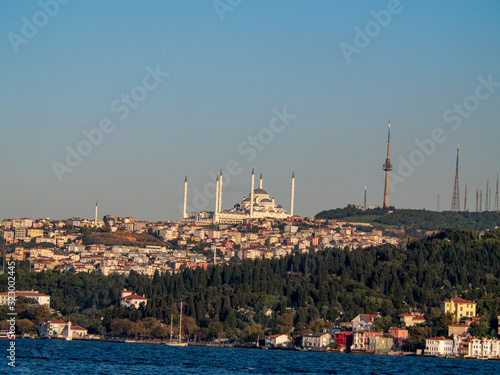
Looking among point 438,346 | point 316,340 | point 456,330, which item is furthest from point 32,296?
point 438,346

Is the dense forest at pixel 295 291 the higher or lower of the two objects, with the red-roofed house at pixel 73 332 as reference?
higher

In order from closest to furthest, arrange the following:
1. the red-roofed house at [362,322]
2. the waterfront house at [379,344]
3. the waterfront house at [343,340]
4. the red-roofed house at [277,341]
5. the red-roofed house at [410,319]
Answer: the waterfront house at [379,344] < the waterfront house at [343,340] < the red-roofed house at [277,341] < the red-roofed house at [362,322] < the red-roofed house at [410,319]

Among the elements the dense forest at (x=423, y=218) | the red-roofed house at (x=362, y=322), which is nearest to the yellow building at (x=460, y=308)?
the red-roofed house at (x=362, y=322)

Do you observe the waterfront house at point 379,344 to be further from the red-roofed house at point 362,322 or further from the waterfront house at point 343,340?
the red-roofed house at point 362,322

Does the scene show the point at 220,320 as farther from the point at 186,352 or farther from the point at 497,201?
the point at 497,201

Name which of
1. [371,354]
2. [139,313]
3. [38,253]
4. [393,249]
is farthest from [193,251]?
[371,354]
